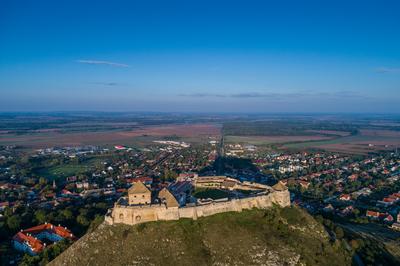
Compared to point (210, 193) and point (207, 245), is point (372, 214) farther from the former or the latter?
point (207, 245)

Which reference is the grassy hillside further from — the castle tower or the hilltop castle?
the castle tower

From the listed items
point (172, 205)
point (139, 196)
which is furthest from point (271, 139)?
point (172, 205)

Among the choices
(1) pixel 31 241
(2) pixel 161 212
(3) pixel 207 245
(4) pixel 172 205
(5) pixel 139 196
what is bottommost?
(1) pixel 31 241

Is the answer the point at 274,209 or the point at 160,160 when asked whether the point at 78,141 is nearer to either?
the point at 160,160

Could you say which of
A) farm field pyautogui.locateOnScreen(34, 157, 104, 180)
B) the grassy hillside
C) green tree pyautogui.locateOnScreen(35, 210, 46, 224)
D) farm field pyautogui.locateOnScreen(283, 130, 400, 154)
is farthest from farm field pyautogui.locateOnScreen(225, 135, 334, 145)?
the grassy hillside

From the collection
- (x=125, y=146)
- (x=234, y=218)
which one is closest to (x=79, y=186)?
(x=234, y=218)

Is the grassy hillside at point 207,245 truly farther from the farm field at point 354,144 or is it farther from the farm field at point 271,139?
the farm field at point 271,139

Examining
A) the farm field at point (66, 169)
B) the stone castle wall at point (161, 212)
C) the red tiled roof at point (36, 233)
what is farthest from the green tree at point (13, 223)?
the farm field at point (66, 169)

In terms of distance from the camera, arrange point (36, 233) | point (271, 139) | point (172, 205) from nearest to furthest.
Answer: point (172, 205)
point (36, 233)
point (271, 139)
